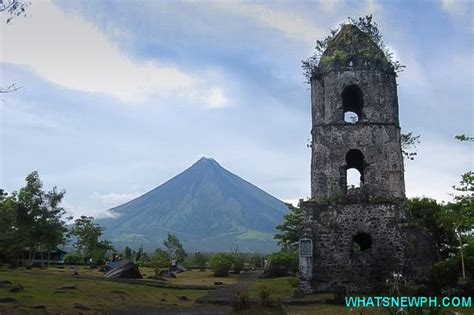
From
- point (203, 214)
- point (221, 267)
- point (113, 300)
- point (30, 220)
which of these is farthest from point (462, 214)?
point (203, 214)

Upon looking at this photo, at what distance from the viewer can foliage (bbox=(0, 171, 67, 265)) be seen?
2750 centimetres

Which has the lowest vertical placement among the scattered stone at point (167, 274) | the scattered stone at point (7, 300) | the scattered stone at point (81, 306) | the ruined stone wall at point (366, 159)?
the scattered stone at point (81, 306)

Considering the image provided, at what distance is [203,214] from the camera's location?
146m

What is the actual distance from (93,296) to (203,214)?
133 metres

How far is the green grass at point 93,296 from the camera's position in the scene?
11.8 meters

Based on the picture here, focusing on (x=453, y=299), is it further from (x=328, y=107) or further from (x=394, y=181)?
(x=328, y=107)

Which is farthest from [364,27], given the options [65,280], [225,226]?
[225,226]

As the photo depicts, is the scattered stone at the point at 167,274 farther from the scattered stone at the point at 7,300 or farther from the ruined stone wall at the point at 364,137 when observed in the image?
the scattered stone at the point at 7,300

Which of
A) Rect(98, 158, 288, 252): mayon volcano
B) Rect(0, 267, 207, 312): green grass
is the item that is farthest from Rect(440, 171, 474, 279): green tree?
Rect(98, 158, 288, 252): mayon volcano

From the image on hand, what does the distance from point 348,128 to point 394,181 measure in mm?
2343

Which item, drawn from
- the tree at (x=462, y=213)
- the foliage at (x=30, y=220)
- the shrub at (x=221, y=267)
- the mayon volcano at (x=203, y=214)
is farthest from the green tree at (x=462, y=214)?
the mayon volcano at (x=203, y=214)

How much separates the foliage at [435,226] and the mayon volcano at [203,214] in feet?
351

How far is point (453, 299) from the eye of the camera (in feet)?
41.1

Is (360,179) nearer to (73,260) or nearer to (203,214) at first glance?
(73,260)
